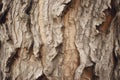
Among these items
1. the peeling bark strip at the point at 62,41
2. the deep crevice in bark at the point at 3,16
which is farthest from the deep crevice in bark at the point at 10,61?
the deep crevice in bark at the point at 3,16

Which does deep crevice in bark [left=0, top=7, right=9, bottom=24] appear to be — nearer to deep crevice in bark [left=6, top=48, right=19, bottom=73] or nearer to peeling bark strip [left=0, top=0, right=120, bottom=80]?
peeling bark strip [left=0, top=0, right=120, bottom=80]

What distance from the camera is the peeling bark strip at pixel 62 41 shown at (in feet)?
5.16

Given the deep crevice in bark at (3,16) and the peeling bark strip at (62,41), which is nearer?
the peeling bark strip at (62,41)

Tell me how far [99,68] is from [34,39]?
0.93ft

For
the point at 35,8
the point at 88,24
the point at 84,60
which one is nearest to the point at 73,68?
the point at 84,60

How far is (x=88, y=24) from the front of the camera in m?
1.61

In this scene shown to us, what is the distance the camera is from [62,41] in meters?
1.58

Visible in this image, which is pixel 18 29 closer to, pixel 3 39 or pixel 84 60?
pixel 3 39

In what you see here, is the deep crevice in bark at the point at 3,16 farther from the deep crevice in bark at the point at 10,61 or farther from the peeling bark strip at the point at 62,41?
the deep crevice in bark at the point at 10,61

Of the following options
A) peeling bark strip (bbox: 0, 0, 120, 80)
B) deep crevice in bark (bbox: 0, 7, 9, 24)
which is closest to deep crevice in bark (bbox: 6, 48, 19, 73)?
peeling bark strip (bbox: 0, 0, 120, 80)

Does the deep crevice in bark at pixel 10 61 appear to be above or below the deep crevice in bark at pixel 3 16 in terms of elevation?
below

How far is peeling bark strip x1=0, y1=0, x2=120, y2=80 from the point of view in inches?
61.9

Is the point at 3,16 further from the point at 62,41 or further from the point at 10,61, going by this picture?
the point at 62,41

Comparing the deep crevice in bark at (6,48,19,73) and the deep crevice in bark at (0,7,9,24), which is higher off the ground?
the deep crevice in bark at (0,7,9,24)
